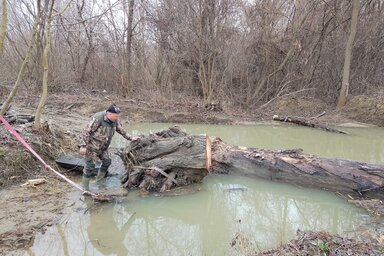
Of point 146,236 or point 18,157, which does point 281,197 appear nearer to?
point 146,236

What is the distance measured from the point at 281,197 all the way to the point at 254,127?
8.19 m

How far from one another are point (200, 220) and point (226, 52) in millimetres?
14171

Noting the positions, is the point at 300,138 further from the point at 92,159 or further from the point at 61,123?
the point at 92,159

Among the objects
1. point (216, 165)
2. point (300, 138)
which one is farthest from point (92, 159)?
point (300, 138)

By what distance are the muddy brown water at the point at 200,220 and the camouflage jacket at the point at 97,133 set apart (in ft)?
2.90

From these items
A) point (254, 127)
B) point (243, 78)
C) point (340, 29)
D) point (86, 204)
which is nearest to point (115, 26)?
point (243, 78)

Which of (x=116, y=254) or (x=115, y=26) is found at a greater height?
(x=115, y=26)

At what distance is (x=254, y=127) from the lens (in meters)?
15.3

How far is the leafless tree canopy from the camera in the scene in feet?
63.3

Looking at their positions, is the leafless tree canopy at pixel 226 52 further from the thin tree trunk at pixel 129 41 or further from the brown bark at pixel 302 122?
the brown bark at pixel 302 122

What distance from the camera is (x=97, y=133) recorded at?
6.90 metres

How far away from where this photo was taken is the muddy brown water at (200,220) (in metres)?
5.23

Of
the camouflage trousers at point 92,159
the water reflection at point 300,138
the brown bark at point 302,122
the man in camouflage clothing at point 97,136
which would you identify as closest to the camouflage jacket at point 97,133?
the man in camouflage clothing at point 97,136

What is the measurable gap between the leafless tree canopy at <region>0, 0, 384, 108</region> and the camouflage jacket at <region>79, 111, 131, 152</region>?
11.5 m
